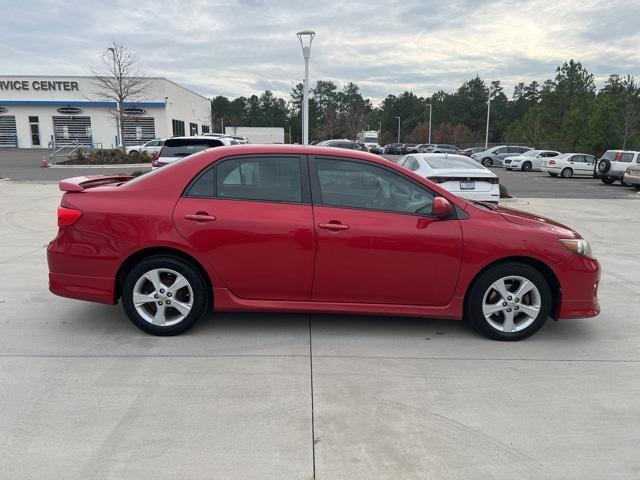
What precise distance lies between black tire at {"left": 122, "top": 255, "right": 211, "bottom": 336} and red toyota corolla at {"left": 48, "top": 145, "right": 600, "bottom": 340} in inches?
0.5

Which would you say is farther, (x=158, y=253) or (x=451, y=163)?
(x=451, y=163)

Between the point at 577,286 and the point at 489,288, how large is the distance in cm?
77

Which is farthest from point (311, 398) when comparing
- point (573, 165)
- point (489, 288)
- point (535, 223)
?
point (573, 165)

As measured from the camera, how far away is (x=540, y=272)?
4465 mm

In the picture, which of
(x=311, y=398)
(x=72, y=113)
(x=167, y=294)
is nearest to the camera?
(x=311, y=398)

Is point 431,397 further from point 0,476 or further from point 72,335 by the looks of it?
point 72,335

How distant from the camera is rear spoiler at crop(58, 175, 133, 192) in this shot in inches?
177

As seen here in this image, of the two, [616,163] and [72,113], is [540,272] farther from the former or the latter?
[72,113]

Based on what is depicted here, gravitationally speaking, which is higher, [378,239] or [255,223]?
[255,223]

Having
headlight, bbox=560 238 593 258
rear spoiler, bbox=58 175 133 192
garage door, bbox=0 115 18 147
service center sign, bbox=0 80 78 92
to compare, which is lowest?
headlight, bbox=560 238 593 258

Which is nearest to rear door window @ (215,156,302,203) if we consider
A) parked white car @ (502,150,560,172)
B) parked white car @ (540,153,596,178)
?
parked white car @ (540,153,596,178)

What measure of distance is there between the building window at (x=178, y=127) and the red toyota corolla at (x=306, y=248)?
4916 cm

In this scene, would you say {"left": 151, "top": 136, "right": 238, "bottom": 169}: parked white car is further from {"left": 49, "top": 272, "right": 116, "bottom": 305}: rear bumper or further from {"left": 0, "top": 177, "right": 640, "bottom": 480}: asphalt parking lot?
{"left": 49, "top": 272, "right": 116, "bottom": 305}: rear bumper

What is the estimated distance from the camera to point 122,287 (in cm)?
447
